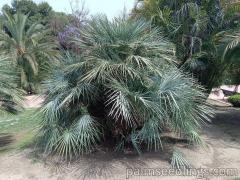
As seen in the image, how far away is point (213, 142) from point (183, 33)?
380 cm

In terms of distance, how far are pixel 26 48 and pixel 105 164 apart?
21325mm

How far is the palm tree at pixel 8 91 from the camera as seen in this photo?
8.56 m

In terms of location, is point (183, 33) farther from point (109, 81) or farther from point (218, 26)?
point (109, 81)

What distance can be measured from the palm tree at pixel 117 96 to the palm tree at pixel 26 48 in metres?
18.1

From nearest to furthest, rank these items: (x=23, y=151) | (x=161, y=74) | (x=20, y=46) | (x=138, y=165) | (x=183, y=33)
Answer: (x=138, y=165) < (x=161, y=74) < (x=23, y=151) < (x=183, y=33) < (x=20, y=46)

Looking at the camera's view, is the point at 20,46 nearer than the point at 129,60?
No

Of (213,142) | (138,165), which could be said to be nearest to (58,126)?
(138,165)

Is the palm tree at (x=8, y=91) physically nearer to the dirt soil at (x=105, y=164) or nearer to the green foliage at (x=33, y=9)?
the dirt soil at (x=105, y=164)

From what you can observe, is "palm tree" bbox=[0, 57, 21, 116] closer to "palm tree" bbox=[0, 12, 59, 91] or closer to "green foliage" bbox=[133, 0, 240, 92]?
"green foliage" bbox=[133, 0, 240, 92]

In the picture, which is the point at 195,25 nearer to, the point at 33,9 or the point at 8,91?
the point at 8,91

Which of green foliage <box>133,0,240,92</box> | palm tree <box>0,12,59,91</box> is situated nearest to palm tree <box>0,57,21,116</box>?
green foliage <box>133,0,240,92</box>

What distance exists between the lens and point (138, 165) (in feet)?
22.9

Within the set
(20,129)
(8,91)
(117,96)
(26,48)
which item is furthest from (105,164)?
(26,48)

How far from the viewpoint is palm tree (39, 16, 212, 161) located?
7.16 meters
